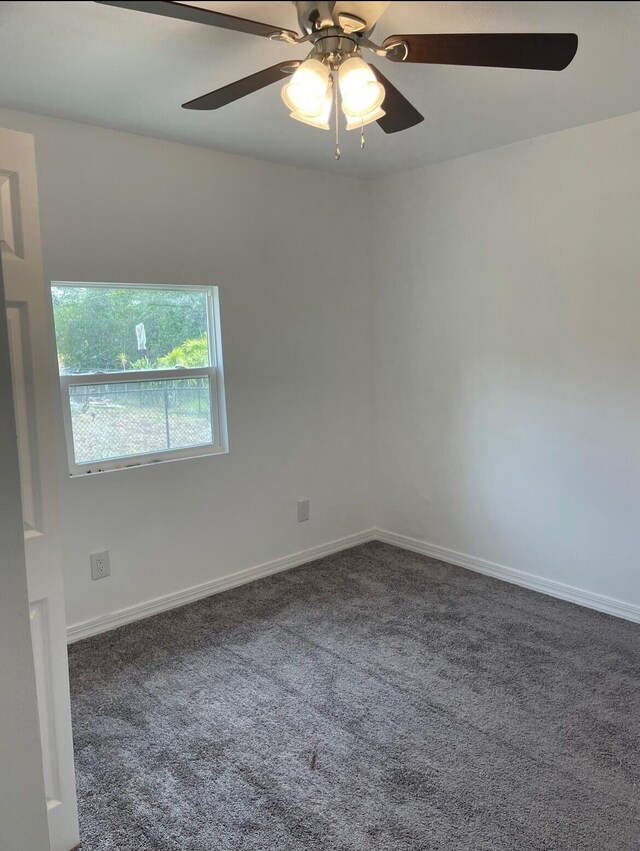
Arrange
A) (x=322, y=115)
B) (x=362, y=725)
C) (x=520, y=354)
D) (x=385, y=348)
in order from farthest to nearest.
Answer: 1. (x=385, y=348)
2. (x=520, y=354)
3. (x=362, y=725)
4. (x=322, y=115)

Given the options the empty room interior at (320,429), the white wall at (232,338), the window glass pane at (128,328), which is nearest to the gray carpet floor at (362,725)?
the empty room interior at (320,429)

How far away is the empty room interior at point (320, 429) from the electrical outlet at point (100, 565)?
1 cm

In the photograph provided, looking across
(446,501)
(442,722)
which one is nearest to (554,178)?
(446,501)

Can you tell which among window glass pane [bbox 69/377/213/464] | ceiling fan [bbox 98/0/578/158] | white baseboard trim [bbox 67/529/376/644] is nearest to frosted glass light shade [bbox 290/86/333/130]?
ceiling fan [bbox 98/0/578/158]

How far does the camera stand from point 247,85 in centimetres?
190

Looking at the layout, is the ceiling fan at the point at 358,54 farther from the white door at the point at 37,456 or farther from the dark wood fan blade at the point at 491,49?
the white door at the point at 37,456

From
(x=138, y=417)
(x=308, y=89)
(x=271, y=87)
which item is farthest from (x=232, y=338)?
(x=308, y=89)

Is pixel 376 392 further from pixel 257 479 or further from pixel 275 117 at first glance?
pixel 275 117

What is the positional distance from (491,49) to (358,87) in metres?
0.37

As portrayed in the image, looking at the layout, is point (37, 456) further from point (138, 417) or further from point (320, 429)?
point (320, 429)

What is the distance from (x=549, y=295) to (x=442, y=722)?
2181mm

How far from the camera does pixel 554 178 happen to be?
311cm

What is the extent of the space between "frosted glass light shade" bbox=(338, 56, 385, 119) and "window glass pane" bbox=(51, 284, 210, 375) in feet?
5.45

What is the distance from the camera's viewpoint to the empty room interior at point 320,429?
5.64 feet
